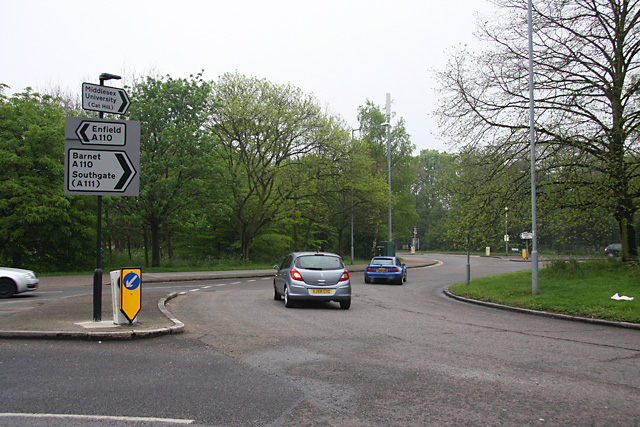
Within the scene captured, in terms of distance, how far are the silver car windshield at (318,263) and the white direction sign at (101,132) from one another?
19.4 ft

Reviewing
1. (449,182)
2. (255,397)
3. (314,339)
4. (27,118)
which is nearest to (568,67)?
(449,182)

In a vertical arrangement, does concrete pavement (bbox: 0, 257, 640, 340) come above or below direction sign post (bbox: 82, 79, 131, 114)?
below

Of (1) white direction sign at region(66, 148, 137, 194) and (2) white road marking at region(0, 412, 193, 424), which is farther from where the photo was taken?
(1) white direction sign at region(66, 148, 137, 194)

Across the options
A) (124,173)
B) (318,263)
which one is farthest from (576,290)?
(124,173)

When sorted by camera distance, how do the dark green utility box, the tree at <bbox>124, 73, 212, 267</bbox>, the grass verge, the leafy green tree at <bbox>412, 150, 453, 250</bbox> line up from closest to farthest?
the grass verge < the tree at <bbox>124, 73, 212, 267</bbox> < the dark green utility box < the leafy green tree at <bbox>412, 150, 453, 250</bbox>

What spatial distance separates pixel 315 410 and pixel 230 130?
3177 centimetres

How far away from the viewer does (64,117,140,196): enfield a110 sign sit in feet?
29.6

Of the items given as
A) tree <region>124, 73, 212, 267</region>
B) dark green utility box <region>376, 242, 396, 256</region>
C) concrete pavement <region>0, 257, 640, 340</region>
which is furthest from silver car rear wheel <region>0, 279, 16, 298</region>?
dark green utility box <region>376, 242, 396, 256</region>

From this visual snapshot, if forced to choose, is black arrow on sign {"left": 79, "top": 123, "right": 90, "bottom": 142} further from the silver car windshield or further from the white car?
the white car

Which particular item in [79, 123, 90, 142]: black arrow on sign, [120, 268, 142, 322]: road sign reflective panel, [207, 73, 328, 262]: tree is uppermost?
[207, 73, 328, 262]: tree

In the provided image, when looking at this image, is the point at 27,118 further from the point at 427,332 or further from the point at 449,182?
the point at 427,332

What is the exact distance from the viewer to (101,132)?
9.25 meters

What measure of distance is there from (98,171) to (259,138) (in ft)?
86.7

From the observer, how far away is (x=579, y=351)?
316 inches
